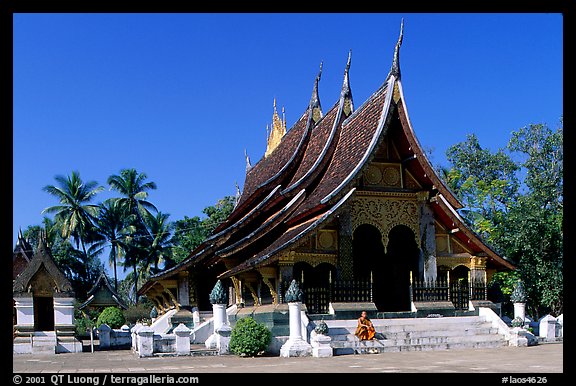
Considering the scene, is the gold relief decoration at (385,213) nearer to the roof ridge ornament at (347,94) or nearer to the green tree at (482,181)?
the roof ridge ornament at (347,94)

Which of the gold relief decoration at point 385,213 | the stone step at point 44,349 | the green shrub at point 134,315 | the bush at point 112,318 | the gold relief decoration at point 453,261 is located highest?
the gold relief decoration at point 385,213

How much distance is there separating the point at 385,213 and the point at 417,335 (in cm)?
336

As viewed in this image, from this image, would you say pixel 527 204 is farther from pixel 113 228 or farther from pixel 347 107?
pixel 113 228

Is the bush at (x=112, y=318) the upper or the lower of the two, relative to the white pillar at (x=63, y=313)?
lower

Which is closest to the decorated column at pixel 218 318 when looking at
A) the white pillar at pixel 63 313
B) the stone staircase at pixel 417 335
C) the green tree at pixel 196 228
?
the stone staircase at pixel 417 335

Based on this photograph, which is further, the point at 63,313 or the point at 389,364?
the point at 63,313

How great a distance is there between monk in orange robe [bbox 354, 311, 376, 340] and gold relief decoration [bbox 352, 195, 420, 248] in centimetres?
284

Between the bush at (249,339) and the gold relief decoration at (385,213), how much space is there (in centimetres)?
388

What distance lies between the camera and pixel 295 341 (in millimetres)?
13461

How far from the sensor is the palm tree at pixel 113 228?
45.4 m

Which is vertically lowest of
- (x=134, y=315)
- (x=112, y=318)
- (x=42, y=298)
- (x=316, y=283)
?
(x=134, y=315)

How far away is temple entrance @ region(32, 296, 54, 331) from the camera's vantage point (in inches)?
852

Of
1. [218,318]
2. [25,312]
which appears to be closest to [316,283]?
[218,318]
